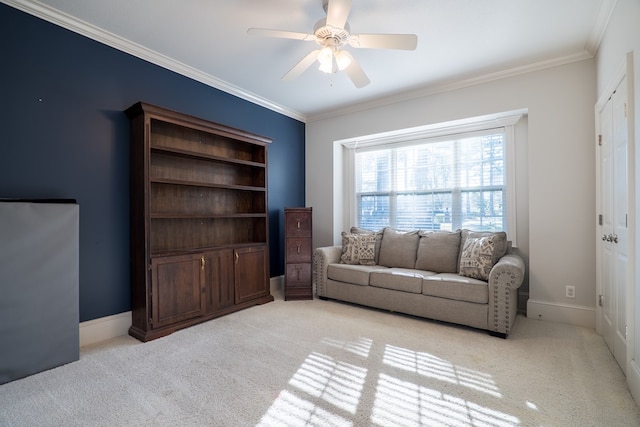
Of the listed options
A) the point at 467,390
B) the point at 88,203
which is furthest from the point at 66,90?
the point at 467,390

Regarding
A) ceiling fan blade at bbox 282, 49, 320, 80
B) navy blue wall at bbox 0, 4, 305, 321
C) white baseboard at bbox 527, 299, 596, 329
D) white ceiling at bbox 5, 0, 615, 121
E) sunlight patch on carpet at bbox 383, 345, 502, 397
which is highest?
white ceiling at bbox 5, 0, 615, 121

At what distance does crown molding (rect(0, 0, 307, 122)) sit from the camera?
7.64 ft

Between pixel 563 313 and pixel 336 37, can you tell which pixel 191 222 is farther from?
pixel 563 313

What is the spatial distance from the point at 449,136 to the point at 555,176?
1308 mm

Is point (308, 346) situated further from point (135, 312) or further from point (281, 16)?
point (281, 16)

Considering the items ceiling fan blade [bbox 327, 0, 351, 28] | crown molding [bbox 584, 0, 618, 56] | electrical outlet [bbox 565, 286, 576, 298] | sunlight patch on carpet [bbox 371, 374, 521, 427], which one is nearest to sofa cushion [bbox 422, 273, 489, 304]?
electrical outlet [bbox 565, 286, 576, 298]

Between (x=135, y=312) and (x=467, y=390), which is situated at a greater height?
(x=135, y=312)

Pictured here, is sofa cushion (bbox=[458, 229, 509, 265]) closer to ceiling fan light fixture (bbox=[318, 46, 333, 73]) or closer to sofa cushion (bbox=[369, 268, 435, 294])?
sofa cushion (bbox=[369, 268, 435, 294])

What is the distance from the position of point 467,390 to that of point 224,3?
10.4 ft

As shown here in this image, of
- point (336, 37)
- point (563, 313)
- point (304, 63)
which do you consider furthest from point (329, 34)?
point (563, 313)

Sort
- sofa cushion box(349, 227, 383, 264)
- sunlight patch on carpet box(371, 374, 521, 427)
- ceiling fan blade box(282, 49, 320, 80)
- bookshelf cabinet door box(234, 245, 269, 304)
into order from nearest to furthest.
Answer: sunlight patch on carpet box(371, 374, 521, 427) → ceiling fan blade box(282, 49, 320, 80) → bookshelf cabinet door box(234, 245, 269, 304) → sofa cushion box(349, 227, 383, 264)

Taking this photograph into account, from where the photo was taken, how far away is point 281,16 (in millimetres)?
2438

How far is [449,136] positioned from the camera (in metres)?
4.02

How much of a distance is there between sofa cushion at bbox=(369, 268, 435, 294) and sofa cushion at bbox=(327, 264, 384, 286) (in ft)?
0.28
